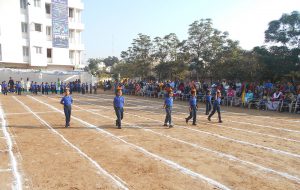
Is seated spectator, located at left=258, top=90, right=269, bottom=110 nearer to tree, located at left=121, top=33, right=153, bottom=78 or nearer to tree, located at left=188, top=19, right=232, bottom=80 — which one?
tree, located at left=188, top=19, right=232, bottom=80

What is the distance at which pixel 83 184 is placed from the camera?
20.1ft

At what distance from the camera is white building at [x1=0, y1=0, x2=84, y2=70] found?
40.9 meters

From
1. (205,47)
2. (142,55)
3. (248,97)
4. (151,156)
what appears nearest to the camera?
(151,156)

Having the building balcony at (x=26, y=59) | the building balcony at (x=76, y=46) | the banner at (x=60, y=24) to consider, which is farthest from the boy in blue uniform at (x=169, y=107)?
the building balcony at (x=76, y=46)

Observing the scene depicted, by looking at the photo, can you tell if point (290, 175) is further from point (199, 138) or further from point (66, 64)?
point (66, 64)

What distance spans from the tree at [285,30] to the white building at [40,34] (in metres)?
32.1

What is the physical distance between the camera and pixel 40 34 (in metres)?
43.5

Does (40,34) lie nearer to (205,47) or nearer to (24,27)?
(24,27)

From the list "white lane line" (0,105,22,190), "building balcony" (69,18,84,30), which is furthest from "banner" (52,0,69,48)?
"white lane line" (0,105,22,190)

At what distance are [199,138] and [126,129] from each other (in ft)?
10.2

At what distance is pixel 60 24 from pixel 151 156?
136ft

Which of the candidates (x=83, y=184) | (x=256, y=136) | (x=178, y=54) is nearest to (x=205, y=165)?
(x=83, y=184)

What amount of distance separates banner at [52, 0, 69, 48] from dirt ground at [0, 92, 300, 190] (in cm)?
3407

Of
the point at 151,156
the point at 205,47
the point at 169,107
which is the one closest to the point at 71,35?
the point at 205,47
